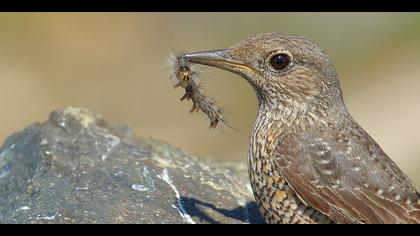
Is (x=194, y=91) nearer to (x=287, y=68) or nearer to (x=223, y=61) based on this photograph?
(x=223, y=61)

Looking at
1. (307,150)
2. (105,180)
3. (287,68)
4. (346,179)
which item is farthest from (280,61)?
(105,180)

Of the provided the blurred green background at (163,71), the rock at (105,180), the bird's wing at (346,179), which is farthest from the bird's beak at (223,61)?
the blurred green background at (163,71)

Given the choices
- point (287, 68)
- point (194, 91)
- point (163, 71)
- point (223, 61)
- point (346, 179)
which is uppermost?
point (163, 71)

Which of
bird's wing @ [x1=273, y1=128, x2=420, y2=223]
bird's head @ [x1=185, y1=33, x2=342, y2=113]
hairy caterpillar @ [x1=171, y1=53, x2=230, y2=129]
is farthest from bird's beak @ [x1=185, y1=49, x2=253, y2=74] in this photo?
bird's wing @ [x1=273, y1=128, x2=420, y2=223]

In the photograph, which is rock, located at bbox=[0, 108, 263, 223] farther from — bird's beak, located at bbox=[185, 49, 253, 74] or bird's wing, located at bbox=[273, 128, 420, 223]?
bird's beak, located at bbox=[185, 49, 253, 74]

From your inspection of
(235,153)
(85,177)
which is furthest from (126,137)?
(235,153)

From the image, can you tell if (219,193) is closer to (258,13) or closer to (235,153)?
(235,153)
